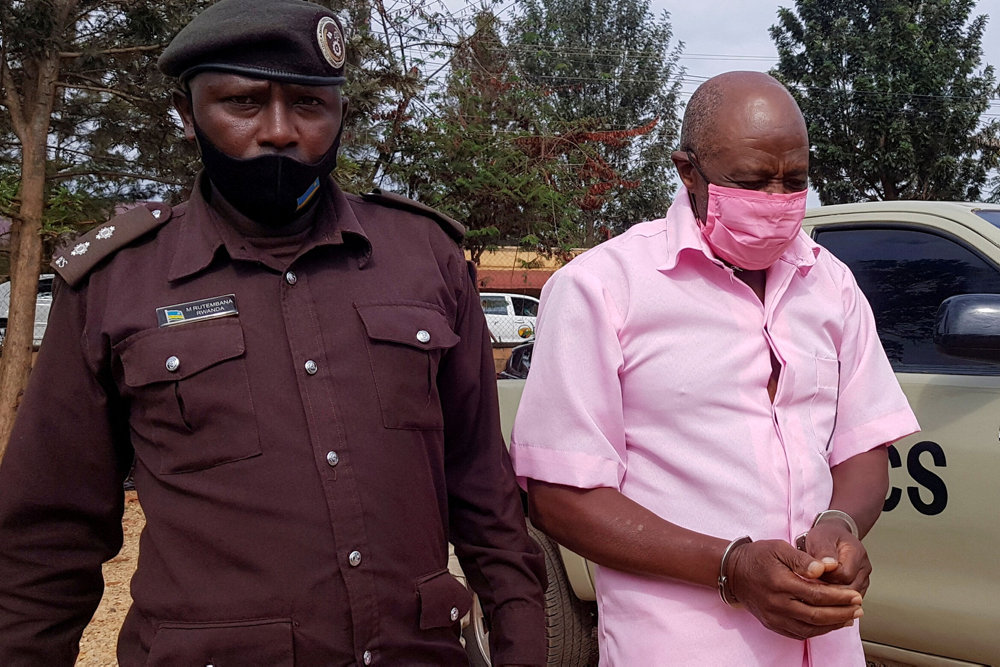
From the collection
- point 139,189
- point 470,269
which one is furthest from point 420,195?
point 470,269

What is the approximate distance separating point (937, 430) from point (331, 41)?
2.17 m

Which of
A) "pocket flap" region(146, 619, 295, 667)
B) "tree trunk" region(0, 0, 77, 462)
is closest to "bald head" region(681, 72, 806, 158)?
"pocket flap" region(146, 619, 295, 667)

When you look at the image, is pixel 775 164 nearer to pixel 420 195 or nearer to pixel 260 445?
pixel 260 445

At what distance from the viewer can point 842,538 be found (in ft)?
4.91

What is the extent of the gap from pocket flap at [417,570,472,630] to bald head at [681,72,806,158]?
0.90 m

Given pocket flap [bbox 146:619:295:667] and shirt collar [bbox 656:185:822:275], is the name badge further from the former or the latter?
shirt collar [bbox 656:185:822:275]

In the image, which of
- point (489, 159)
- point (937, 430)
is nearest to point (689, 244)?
point (937, 430)

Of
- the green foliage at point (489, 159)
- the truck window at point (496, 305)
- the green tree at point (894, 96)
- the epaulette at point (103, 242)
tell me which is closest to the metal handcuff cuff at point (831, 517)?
the epaulette at point (103, 242)

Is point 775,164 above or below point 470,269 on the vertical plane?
above

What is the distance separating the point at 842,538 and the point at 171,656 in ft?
3.47

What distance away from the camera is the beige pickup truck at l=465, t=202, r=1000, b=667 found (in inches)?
104

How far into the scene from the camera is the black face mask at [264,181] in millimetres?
1504

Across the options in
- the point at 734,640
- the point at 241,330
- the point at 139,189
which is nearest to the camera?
the point at 241,330

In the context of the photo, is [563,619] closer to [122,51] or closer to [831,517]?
[831,517]
